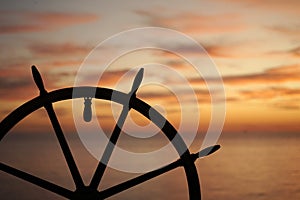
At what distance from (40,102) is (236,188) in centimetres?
6017

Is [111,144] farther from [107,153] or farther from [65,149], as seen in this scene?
[65,149]

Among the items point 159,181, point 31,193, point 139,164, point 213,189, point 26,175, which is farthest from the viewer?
point 139,164

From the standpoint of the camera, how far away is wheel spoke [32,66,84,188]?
4426mm

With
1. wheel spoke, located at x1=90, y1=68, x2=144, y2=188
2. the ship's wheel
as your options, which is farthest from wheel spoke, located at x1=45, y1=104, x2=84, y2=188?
wheel spoke, located at x1=90, y1=68, x2=144, y2=188

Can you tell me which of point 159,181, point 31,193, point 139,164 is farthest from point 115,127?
point 139,164

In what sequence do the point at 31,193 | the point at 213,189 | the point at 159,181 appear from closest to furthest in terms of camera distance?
the point at 31,193 < the point at 213,189 < the point at 159,181

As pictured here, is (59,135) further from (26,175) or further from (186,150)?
(186,150)

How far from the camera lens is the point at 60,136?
445 centimetres

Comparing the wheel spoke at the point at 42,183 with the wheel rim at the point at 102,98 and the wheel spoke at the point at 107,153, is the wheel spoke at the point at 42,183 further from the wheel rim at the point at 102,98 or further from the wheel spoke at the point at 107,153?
the wheel spoke at the point at 107,153

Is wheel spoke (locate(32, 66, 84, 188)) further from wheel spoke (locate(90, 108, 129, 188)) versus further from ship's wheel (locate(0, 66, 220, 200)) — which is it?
wheel spoke (locate(90, 108, 129, 188))

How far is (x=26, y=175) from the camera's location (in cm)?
441

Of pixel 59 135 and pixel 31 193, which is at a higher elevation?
pixel 31 193

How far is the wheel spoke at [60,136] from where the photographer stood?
14.5 feet

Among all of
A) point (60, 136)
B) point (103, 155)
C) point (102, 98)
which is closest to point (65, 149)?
point (60, 136)
